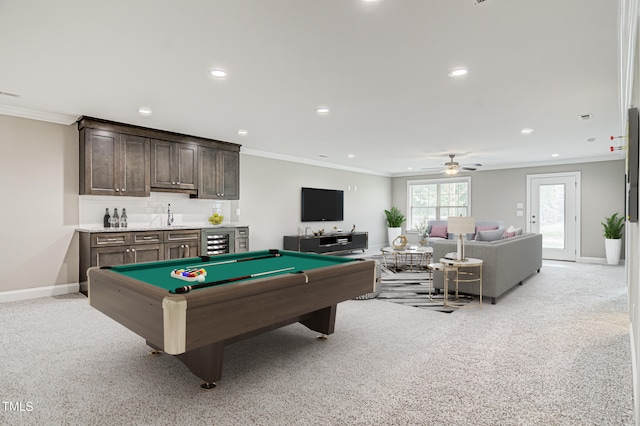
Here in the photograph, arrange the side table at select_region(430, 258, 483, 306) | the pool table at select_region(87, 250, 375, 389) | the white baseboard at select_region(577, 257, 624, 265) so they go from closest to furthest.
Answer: the pool table at select_region(87, 250, 375, 389) < the side table at select_region(430, 258, 483, 306) < the white baseboard at select_region(577, 257, 624, 265)

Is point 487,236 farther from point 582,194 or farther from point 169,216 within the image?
point 169,216

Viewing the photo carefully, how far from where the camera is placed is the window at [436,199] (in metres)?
10.1

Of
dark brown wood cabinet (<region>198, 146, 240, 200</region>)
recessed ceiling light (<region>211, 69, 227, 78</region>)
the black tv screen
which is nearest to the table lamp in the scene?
recessed ceiling light (<region>211, 69, 227, 78</region>)

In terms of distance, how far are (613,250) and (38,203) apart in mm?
10173

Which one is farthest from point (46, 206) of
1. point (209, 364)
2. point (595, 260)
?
point (595, 260)

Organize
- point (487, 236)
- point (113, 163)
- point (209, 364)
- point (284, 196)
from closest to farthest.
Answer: point (209, 364) < point (113, 163) < point (487, 236) < point (284, 196)

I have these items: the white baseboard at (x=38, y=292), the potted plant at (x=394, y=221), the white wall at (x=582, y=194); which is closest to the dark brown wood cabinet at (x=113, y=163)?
the white baseboard at (x=38, y=292)

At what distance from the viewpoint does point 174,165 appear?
5738 mm

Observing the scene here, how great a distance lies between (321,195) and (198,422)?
7072mm

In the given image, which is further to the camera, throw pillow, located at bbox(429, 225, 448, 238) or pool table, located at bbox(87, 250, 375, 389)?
throw pillow, located at bbox(429, 225, 448, 238)

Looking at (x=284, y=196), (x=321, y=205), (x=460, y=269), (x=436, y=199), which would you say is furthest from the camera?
(x=436, y=199)

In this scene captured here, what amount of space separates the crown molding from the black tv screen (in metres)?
4.66

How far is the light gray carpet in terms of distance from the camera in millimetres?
2006

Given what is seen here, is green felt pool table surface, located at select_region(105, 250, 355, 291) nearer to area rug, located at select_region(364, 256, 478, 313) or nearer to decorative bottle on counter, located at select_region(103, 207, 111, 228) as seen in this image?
area rug, located at select_region(364, 256, 478, 313)
